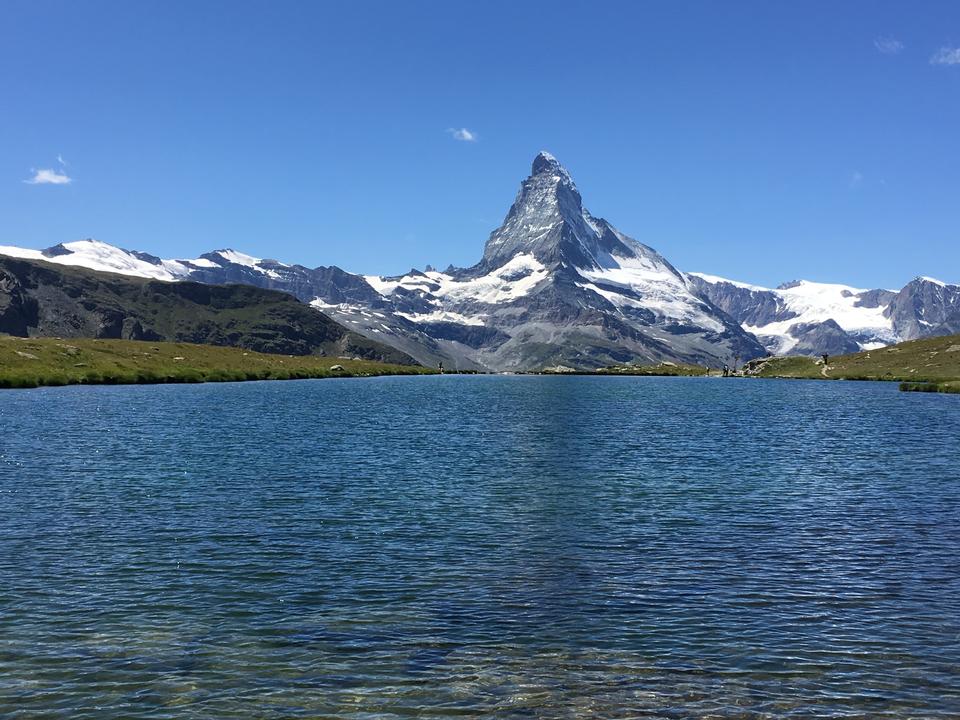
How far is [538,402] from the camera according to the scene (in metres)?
147

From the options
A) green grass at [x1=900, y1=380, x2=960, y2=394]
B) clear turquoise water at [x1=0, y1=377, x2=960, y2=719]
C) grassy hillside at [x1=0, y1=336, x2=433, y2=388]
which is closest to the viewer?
clear turquoise water at [x1=0, y1=377, x2=960, y2=719]

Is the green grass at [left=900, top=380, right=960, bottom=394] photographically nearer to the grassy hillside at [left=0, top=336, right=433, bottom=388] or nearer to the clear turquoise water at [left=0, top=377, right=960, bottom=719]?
the clear turquoise water at [left=0, top=377, right=960, bottom=719]

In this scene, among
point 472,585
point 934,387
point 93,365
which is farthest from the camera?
point 934,387

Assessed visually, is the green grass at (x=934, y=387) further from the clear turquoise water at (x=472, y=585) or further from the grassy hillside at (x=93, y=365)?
the grassy hillside at (x=93, y=365)

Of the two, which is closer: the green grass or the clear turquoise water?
the clear turquoise water

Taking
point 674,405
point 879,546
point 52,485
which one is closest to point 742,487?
point 879,546

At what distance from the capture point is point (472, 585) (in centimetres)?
2603

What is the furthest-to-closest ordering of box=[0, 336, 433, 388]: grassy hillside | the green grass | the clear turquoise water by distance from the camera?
1. the green grass
2. box=[0, 336, 433, 388]: grassy hillside
3. the clear turquoise water

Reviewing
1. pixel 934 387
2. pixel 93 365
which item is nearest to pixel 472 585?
pixel 93 365

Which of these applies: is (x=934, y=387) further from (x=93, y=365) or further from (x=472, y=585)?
(x=93, y=365)

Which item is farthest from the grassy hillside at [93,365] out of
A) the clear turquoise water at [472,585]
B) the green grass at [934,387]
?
the green grass at [934,387]

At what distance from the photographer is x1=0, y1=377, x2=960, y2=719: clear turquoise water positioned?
17.7m

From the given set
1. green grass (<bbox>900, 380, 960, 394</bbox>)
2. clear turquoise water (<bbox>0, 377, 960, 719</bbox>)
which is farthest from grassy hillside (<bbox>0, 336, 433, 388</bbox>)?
green grass (<bbox>900, 380, 960, 394</bbox>)

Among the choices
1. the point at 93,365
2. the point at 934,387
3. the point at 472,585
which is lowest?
the point at 472,585
